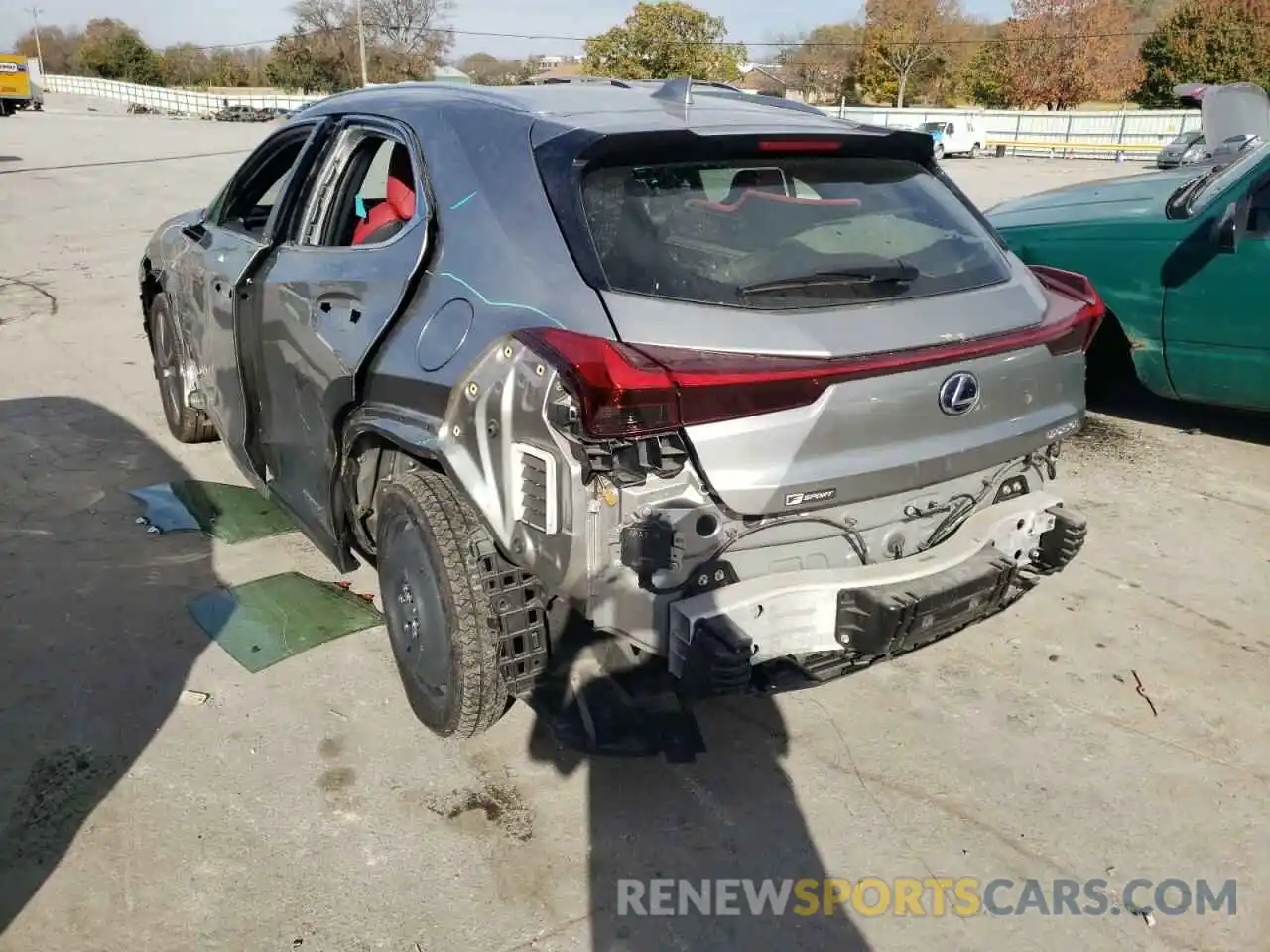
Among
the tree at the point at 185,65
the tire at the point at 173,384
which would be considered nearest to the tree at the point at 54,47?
the tree at the point at 185,65

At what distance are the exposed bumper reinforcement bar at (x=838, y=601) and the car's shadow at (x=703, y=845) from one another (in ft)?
1.35

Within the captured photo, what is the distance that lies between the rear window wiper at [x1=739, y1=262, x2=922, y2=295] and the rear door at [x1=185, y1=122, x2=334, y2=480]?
2040 millimetres

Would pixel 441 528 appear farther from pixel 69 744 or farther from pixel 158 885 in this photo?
pixel 69 744

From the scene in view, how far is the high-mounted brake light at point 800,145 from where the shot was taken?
2.78 m

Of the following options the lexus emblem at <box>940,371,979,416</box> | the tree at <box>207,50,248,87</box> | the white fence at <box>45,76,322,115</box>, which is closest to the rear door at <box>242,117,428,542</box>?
the lexus emblem at <box>940,371,979,416</box>

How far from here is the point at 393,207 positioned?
3.45 meters

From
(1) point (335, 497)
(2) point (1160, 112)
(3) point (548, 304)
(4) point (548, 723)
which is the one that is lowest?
(4) point (548, 723)

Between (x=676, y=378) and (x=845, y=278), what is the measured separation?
0.71m

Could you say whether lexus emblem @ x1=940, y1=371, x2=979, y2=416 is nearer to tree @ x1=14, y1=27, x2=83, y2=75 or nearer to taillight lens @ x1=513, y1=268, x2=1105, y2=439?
taillight lens @ x1=513, y1=268, x2=1105, y2=439

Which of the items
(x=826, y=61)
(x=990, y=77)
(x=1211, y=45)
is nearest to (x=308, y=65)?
(x=826, y=61)

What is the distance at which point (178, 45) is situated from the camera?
302 feet

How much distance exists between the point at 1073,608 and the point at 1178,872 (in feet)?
4.78

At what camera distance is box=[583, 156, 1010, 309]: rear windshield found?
8.32ft

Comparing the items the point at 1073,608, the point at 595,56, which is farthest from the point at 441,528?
the point at 595,56
